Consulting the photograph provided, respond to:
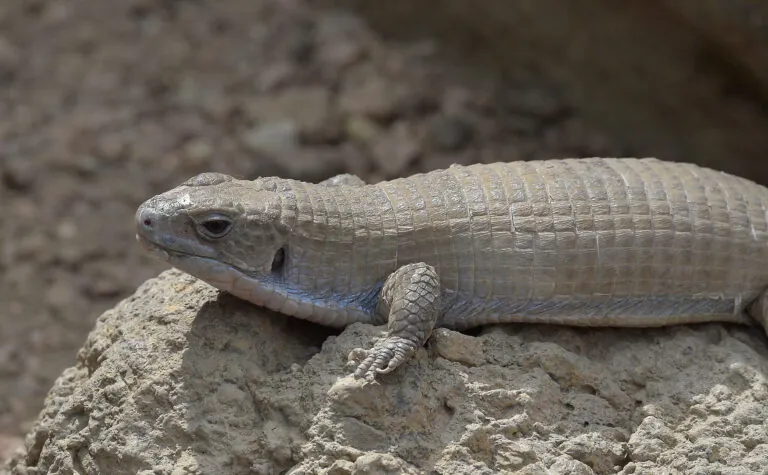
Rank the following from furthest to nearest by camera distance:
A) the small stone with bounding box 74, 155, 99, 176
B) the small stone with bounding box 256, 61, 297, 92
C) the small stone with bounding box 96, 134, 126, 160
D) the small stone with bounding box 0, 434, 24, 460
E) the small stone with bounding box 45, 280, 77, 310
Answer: the small stone with bounding box 256, 61, 297, 92 → the small stone with bounding box 96, 134, 126, 160 → the small stone with bounding box 74, 155, 99, 176 → the small stone with bounding box 45, 280, 77, 310 → the small stone with bounding box 0, 434, 24, 460

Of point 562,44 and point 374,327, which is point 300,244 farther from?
point 562,44

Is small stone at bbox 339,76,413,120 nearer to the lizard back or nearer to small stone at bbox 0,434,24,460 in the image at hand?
small stone at bbox 0,434,24,460

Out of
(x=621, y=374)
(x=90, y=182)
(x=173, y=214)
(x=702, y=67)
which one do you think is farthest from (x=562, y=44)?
(x=173, y=214)

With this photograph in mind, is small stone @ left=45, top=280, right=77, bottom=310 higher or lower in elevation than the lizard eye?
lower

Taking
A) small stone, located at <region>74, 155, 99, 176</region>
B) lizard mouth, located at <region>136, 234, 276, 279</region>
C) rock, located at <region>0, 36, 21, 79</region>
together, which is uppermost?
rock, located at <region>0, 36, 21, 79</region>

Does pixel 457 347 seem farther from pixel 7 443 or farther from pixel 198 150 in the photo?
pixel 198 150

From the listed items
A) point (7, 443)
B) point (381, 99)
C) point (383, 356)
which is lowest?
point (7, 443)

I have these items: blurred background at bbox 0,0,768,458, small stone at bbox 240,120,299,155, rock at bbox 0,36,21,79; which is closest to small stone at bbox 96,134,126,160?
blurred background at bbox 0,0,768,458

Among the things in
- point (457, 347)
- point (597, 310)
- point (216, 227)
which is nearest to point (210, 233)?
point (216, 227)
